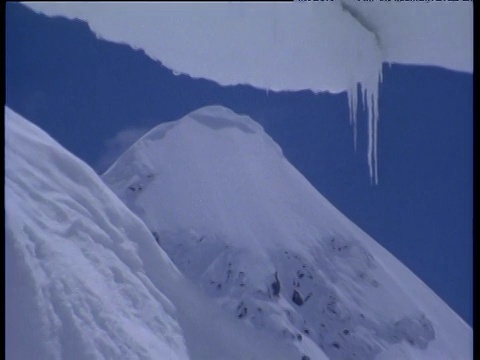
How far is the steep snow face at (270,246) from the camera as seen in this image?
3.21m

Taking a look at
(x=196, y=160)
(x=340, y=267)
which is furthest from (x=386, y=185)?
(x=196, y=160)

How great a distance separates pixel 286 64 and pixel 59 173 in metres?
1.06

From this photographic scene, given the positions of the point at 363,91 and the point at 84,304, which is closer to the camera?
the point at 84,304

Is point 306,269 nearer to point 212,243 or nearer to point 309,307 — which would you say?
point 309,307

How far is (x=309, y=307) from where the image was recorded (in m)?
3.24

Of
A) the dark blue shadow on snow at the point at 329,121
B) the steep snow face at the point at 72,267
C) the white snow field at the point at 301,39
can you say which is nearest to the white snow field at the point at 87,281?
the steep snow face at the point at 72,267

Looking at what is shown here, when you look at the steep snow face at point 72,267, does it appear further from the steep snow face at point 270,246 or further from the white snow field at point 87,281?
the steep snow face at point 270,246

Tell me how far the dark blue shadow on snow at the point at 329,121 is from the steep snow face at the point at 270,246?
0.07 metres

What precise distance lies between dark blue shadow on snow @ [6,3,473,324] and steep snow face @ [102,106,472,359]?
7 centimetres

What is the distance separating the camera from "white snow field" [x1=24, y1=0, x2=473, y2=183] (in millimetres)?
3242

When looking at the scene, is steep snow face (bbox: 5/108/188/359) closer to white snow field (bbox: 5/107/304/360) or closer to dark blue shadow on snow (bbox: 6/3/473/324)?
white snow field (bbox: 5/107/304/360)

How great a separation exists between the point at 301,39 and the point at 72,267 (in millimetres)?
1353

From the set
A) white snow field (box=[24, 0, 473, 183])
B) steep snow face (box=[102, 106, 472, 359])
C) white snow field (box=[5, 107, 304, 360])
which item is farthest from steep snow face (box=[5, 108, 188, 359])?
white snow field (box=[24, 0, 473, 183])

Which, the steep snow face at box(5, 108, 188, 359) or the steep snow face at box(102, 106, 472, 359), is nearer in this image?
the steep snow face at box(5, 108, 188, 359)
